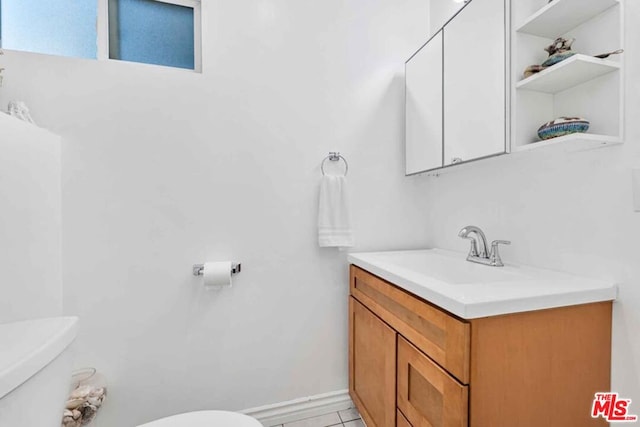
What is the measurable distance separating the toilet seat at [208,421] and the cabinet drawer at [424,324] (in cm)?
59

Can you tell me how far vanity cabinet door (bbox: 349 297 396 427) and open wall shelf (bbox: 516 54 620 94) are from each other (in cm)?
100

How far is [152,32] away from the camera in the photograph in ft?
4.62

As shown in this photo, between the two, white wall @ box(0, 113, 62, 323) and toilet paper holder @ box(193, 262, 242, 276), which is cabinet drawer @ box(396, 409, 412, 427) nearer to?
toilet paper holder @ box(193, 262, 242, 276)

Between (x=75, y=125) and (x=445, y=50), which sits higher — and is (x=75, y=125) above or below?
below

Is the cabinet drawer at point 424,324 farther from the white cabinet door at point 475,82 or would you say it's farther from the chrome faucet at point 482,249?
the white cabinet door at point 475,82

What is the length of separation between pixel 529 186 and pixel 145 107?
5.52 feet

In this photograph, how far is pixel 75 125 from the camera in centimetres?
122

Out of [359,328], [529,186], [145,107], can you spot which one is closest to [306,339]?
[359,328]

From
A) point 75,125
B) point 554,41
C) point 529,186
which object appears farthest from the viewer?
point 75,125

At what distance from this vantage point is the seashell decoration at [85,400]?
1098 mm

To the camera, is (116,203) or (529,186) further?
(116,203)

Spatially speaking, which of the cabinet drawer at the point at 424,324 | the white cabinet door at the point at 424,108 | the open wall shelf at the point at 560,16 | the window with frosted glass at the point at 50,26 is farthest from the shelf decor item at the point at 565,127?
the window with frosted glass at the point at 50,26

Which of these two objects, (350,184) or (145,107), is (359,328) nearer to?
(350,184)

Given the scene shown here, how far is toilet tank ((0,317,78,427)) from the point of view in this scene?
2.01 feet
